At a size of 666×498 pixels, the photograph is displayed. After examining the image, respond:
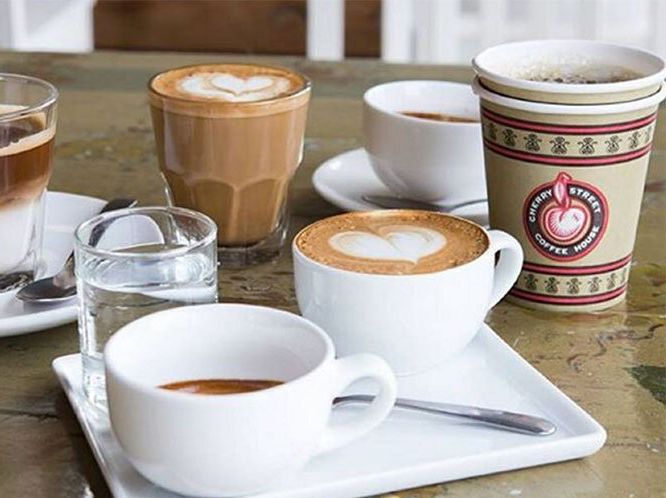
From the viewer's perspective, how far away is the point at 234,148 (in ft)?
3.53

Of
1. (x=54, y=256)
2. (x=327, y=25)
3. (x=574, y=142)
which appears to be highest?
(x=574, y=142)

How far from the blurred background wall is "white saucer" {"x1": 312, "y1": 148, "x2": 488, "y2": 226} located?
107 cm

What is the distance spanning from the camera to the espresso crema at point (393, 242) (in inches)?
33.8

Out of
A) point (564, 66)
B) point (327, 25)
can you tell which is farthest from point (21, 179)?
point (327, 25)

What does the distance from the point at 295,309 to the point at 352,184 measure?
0.86 feet

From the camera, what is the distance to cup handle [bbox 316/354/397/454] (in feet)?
2.34

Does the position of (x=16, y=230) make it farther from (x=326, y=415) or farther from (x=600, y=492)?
(x=600, y=492)

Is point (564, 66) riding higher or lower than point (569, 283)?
higher

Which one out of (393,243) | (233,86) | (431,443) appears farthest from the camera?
(233,86)

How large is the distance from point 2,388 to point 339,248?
25 centimetres

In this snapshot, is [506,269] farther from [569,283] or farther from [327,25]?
[327,25]

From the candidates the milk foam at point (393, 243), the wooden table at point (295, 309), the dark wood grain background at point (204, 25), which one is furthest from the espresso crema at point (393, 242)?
the dark wood grain background at point (204, 25)

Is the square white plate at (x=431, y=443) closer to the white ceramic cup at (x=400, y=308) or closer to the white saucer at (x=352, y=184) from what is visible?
the white ceramic cup at (x=400, y=308)

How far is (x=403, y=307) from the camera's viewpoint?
2.73 ft
